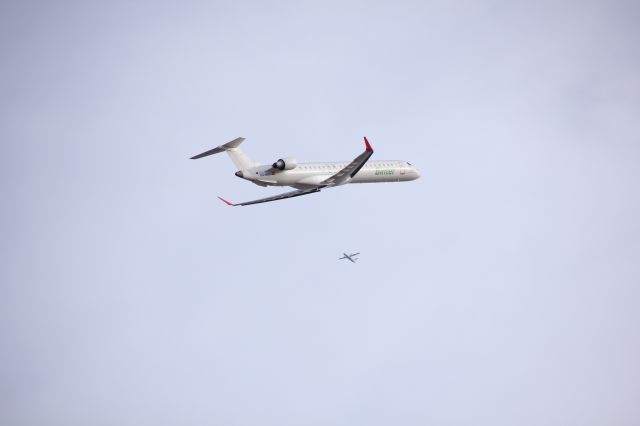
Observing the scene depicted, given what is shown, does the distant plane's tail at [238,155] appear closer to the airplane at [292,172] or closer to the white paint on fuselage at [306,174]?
the airplane at [292,172]

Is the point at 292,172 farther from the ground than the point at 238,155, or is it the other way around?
the point at 238,155

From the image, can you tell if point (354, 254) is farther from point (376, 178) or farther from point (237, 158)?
point (237, 158)

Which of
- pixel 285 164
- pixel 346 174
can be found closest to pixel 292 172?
pixel 285 164

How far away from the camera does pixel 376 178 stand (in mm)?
78125

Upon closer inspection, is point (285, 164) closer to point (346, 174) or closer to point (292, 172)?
point (292, 172)

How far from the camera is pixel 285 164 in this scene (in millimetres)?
69000

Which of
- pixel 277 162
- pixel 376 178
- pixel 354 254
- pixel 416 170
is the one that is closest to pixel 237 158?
pixel 277 162

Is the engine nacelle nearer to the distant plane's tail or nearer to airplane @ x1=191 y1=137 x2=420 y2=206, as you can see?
airplane @ x1=191 y1=137 x2=420 y2=206

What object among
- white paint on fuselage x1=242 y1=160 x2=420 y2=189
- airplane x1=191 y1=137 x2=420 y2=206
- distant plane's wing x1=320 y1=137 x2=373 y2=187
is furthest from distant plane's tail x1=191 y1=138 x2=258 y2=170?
distant plane's wing x1=320 y1=137 x2=373 y2=187

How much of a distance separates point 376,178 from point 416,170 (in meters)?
6.68

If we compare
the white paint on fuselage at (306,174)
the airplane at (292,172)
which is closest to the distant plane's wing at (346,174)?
the airplane at (292,172)

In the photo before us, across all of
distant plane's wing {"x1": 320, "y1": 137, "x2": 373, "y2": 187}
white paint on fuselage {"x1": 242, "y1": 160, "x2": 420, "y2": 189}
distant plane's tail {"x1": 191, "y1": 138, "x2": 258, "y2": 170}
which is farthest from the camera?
white paint on fuselage {"x1": 242, "y1": 160, "x2": 420, "y2": 189}

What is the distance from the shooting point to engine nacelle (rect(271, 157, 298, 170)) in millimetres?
68812

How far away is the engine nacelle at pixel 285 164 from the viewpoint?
68812 mm
